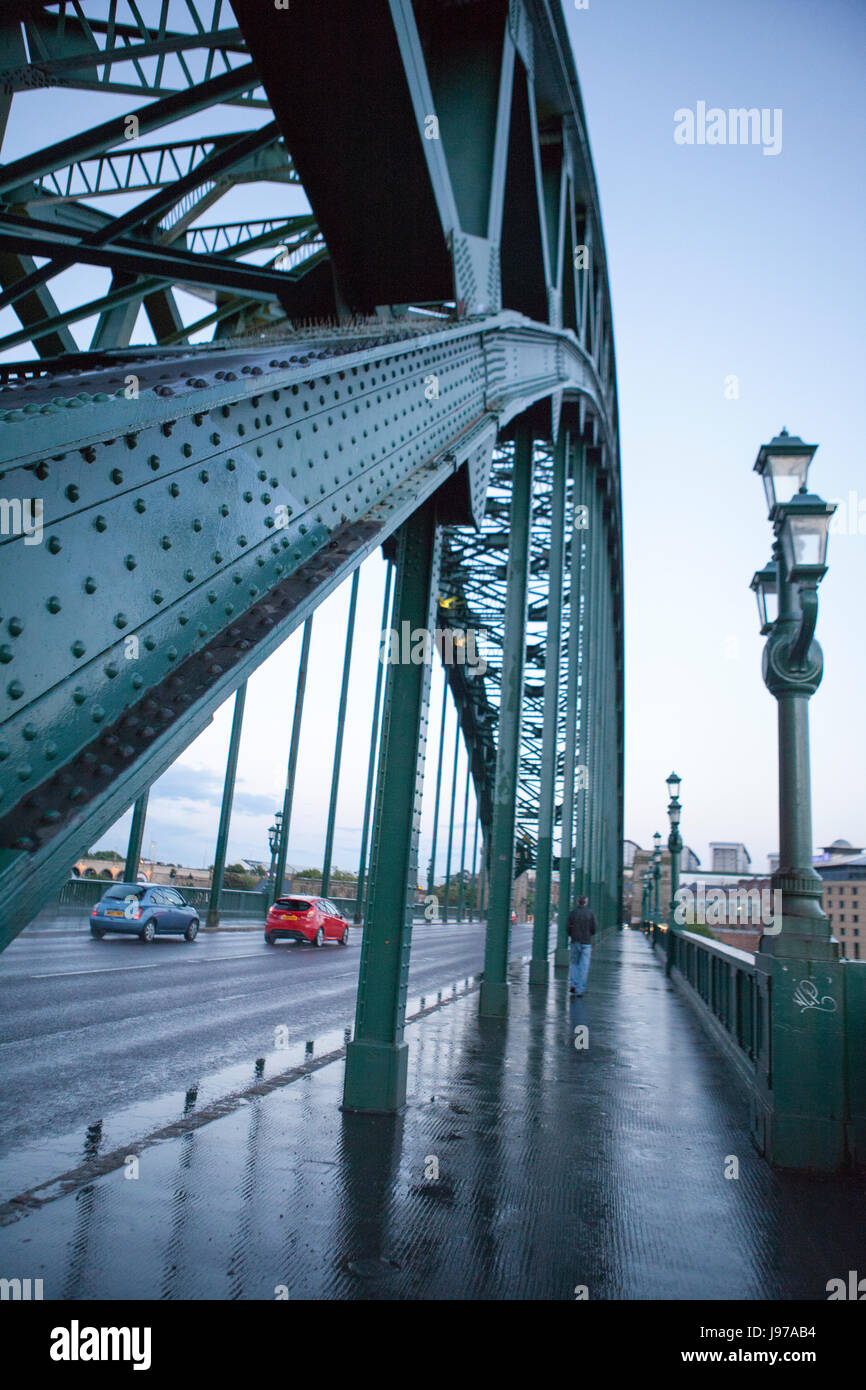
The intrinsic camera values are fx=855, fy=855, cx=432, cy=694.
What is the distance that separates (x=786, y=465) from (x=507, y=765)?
6.48m

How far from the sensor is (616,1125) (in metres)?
6.03

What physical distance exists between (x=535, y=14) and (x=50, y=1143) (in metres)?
10.1

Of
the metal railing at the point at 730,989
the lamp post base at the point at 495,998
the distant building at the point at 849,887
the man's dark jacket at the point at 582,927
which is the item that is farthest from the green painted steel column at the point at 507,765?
the distant building at the point at 849,887

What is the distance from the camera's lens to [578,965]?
13812 millimetres

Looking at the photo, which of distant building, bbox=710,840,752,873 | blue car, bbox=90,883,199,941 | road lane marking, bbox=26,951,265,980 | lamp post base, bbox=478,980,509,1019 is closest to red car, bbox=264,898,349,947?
blue car, bbox=90,883,199,941

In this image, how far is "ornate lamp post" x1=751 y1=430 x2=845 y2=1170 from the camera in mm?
5230

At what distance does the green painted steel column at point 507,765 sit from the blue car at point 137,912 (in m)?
10.3

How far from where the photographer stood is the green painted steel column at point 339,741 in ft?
105

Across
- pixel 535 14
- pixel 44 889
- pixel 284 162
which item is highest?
pixel 284 162

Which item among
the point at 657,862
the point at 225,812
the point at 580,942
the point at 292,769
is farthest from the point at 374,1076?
the point at 657,862

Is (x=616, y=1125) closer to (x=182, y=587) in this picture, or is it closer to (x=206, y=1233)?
(x=206, y=1233)

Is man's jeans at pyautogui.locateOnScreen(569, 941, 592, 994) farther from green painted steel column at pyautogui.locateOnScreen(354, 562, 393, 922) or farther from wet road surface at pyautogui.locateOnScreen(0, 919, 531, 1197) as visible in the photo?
green painted steel column at pyautogui.locateOnScreen(354, 562, 393, 922)

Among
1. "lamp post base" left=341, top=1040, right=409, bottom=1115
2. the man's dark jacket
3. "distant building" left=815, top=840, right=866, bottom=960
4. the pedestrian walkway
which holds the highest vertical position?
"distant building" left=815, top=840, right=866, bottom=960
